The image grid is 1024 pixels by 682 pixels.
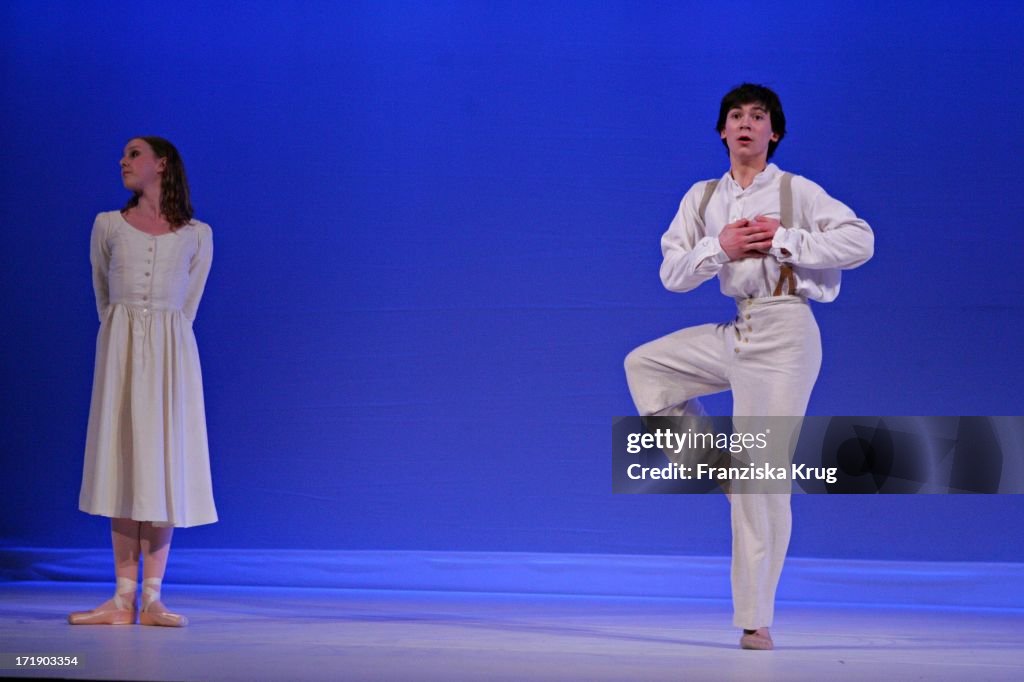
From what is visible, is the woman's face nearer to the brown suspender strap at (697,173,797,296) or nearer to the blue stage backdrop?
the blue stage backdrop

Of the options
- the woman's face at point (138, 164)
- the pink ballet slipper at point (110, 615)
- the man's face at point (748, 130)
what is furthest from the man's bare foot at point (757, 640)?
the woman's face at point (138, 164)

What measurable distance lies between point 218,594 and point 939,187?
2.97m

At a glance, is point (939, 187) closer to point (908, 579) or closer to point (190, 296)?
point (908, 579)

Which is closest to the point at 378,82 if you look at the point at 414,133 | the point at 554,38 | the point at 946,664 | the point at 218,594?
the point at 414,133

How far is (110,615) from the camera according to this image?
3.48m

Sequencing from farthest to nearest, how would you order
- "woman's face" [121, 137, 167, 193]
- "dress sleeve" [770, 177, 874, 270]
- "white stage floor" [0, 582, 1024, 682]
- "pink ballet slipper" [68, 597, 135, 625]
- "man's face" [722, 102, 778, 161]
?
"woman's face" [121, 137, 167, 193], "pink ballet slipper" [68, 597, 135, 625], "man's face" [722, 102, 778, 161], "dress sleeve" [770, 177, 874, 270], "white stage floor" [0, 582, 1024, 682]

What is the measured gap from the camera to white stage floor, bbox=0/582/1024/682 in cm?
270

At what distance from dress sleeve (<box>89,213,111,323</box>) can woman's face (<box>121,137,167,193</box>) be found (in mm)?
136

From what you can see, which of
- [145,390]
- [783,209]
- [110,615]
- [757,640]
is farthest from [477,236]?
[757,640]

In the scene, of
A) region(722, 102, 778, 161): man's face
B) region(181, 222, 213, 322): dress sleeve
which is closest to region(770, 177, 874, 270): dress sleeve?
region(722, 102, 778, 161): man's face

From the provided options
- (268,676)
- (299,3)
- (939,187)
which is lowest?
(268,676)

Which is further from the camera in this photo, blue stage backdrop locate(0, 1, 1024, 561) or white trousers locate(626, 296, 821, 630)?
blue stage backdrop locate(0, 1, 1024, 561)

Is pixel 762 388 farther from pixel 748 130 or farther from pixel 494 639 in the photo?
pixel 494 639

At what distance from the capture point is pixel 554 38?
4785mm
